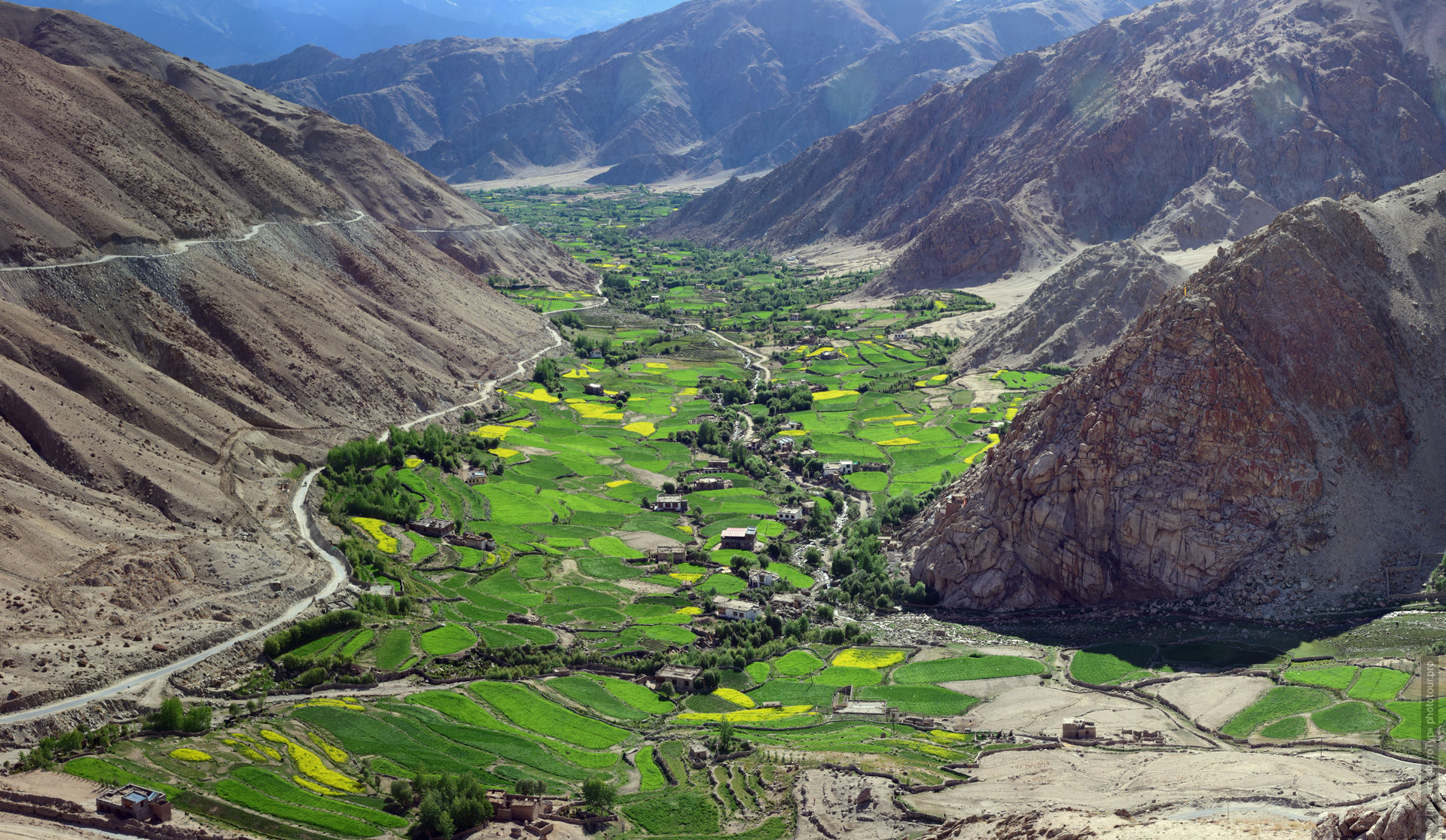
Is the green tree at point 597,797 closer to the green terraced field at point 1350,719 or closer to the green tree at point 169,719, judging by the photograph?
the green tree at point 169,719

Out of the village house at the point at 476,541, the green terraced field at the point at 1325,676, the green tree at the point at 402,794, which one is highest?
the green terraced field at the point at 1325,676

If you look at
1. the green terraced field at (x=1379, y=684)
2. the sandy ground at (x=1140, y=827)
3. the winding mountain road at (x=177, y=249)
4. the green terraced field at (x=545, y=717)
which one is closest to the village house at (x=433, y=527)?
the green terraced field at (x=545, y=717)

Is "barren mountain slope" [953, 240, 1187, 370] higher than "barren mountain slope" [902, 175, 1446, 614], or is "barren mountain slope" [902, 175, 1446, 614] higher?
"barren mountain slope" [953, 240, 1187, 370]

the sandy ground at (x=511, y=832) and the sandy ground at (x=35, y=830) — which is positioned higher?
the sandy ground at (x=511, y=832)

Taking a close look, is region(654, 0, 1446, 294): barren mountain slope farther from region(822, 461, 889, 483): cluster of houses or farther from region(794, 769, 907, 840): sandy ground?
region(794, 769, 907, 840): sandy ground

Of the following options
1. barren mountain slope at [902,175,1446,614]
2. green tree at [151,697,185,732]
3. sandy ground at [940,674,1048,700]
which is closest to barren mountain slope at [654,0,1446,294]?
barren mountain slope at [902,175,1446,614]

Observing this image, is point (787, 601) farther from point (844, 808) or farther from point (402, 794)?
point (402, 794)

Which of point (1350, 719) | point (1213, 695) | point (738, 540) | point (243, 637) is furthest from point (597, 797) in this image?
point (738, 540)

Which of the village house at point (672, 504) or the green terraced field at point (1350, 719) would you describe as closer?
the green terraced field at point (1350, 719)
